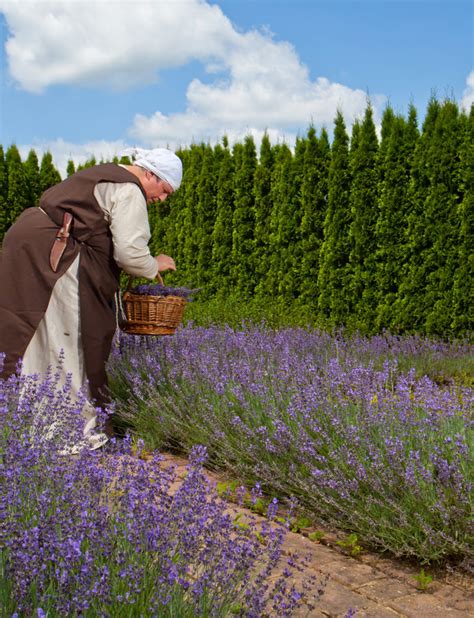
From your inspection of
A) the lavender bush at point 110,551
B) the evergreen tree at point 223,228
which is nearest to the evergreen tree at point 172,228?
the evergreen tree at point 223,228

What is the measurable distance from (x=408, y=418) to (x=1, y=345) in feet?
7.35

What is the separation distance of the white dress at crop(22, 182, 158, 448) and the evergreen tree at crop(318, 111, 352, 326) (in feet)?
16.3

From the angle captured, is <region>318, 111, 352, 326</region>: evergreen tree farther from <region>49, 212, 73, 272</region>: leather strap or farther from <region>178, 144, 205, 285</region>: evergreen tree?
<region>49, 212, 73, 272</region>: leather strap

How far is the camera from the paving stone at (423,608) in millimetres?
2521

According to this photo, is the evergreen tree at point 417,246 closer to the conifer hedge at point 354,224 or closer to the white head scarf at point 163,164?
the conifer hedge at point 354,224

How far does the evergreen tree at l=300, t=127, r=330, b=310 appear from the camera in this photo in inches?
363

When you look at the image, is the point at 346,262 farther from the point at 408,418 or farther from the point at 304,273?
the point at 408,418

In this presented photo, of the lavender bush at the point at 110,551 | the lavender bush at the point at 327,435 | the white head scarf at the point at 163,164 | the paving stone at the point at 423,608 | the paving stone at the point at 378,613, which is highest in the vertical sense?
the white head scarf at the point at 163,164

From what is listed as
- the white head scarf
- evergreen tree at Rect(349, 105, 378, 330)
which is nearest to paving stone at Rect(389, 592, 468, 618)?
the white head scarf

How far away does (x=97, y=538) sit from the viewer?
1809 millimetres

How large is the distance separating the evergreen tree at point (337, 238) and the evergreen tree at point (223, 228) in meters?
2.00

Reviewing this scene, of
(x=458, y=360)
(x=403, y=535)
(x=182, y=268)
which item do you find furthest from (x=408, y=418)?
(x=182, y=268)

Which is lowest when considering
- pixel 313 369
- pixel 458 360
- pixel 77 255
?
pixel 458 360

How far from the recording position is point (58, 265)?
4.02m
